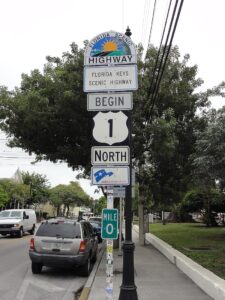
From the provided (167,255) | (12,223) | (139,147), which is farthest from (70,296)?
(12,223)

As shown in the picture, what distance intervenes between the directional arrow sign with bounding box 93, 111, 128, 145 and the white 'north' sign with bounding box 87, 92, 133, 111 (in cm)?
28

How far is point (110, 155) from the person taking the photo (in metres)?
7.89

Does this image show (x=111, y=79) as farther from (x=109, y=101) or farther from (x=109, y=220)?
(x=109, y=220)

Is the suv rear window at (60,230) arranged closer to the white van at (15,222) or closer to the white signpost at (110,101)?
the white signpost at (110,101)

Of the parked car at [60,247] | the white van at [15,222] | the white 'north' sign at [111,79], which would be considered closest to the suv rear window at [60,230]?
the parked car at [60,247]

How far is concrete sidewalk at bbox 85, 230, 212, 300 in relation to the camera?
10.5 metres

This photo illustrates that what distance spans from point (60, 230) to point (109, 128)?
288 inches

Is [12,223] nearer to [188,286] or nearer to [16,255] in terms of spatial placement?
[16,255]

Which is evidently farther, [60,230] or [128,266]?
[60,230]

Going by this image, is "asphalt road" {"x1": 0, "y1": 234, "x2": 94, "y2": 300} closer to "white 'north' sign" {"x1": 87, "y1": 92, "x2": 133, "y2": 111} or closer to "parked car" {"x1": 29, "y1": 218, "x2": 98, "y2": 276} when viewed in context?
"parked car" {"x1": 29, "y1": 218, "x2": 98, "y2": 276}

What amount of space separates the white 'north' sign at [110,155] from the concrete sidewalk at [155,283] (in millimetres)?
3715

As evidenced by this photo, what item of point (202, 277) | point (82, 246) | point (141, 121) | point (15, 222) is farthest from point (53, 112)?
point (15, 222)

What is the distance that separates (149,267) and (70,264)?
291 cm

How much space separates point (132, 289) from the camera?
827cm
